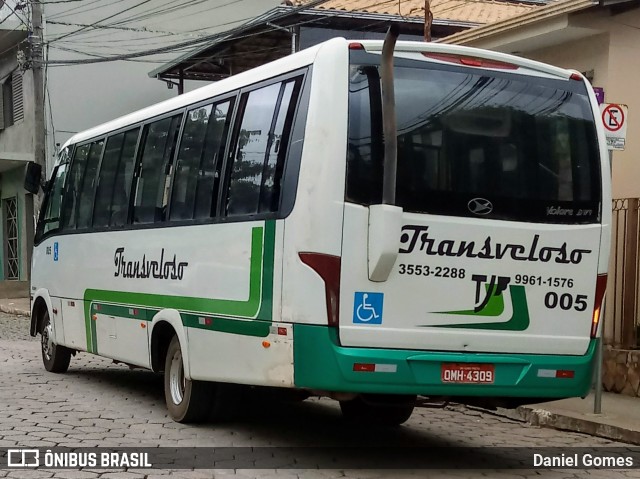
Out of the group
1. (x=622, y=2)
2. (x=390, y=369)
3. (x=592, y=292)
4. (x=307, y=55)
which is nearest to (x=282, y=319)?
(x=390, y=369)

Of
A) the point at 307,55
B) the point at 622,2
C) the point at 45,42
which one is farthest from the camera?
the point at 45,42

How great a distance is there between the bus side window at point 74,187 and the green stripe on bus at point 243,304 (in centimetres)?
241

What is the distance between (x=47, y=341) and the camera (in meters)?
12.0

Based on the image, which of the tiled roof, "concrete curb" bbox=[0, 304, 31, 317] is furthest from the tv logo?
"concrete curb" bbox=[0, 304, 31, 317]

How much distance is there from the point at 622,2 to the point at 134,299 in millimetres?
6773

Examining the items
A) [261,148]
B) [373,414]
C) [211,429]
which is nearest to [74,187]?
[211,429]

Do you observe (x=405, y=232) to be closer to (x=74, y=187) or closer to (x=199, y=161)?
(x=199, y=161)

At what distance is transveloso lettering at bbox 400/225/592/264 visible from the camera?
6.25 metres

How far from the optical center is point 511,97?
267 inches

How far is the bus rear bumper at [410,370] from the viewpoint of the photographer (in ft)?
19.9

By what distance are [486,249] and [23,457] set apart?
357 centimetres

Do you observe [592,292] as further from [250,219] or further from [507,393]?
[250,219]

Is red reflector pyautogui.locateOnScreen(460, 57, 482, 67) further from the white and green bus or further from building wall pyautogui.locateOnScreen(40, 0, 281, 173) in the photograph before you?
building wall pyautogui.locateOnScreen(40, 0, 281, 173)

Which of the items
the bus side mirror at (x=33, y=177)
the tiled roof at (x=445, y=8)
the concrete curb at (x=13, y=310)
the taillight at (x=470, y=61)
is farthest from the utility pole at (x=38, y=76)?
the taillight at (x=470, y=61)
